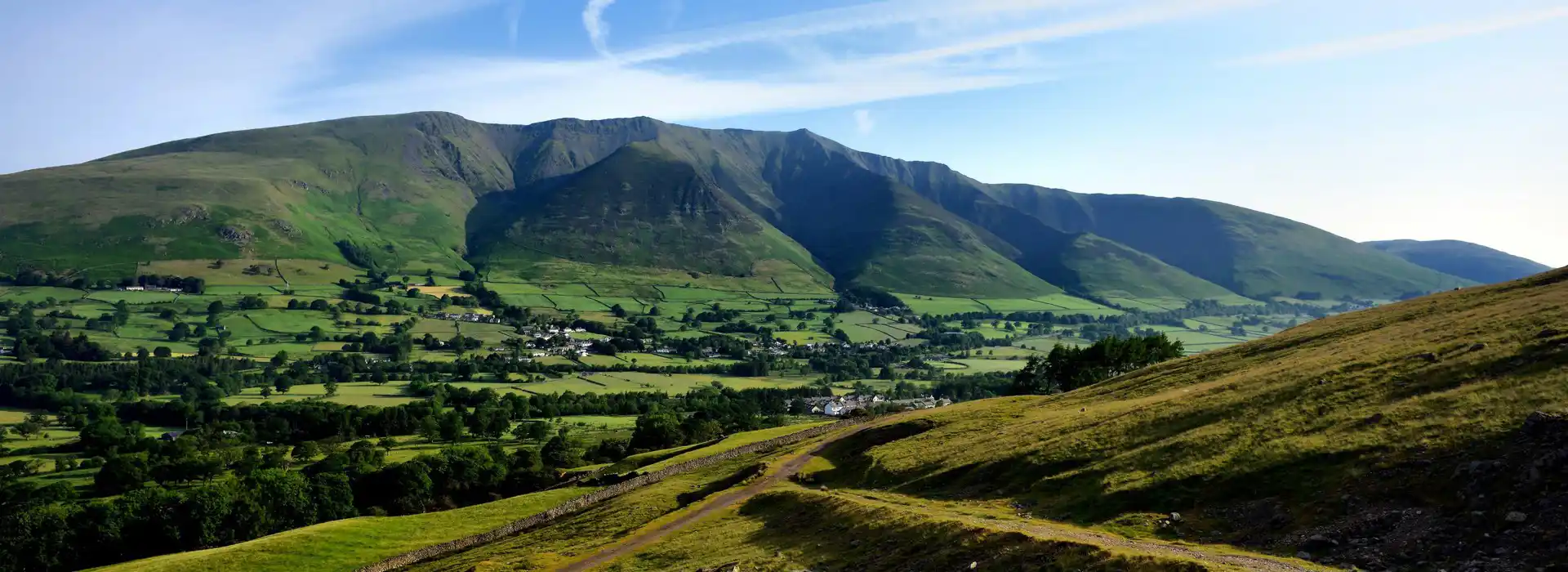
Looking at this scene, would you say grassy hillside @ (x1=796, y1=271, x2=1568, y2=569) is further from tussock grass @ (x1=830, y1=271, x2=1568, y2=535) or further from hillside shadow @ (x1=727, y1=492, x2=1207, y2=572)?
hillside shadow @ (x1=727, y1=492, x2=1207, y2=572)

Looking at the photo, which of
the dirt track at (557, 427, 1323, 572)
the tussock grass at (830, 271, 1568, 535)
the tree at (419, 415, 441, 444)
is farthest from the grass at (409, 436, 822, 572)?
the tree at (419, 415, 441, 444)

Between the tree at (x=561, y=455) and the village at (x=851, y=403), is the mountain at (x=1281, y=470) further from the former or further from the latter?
the village at (x=851, y=403)

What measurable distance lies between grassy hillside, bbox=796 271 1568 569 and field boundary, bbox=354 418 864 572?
68.7 feet

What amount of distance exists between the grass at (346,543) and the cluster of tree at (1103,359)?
72.0 m

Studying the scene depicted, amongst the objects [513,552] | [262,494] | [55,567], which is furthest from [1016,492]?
[55,567]

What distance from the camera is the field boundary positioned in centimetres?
6538

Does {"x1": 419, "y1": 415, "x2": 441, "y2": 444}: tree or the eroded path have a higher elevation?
the eroded path

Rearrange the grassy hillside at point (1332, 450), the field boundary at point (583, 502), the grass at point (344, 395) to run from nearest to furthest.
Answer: the grassy hillside at point (1332, 450), the field boundary at point (583, 502), the grass at point (344, 395)

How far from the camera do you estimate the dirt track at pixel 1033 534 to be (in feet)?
92.4

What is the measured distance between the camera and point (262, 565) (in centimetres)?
6600

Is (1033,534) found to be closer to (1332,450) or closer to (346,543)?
(1332,450)

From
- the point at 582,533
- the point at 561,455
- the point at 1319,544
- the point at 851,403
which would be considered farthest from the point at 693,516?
the point at 851,403

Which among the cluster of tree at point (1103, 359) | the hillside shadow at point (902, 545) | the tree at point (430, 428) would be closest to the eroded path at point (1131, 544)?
the hillside shadow at point (902, 545)

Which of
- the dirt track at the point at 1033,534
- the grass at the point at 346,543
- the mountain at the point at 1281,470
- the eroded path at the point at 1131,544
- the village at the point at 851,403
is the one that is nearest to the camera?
the eroded path at the point at 1131,544
